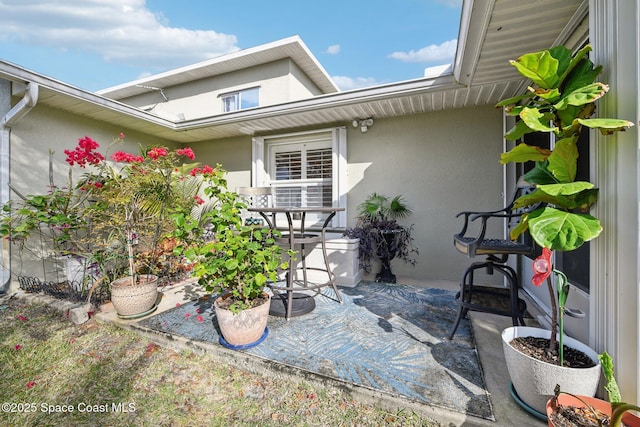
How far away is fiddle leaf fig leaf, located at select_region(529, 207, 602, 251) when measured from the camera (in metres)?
1.11

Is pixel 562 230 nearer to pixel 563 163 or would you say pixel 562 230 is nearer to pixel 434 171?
pixel 563 163

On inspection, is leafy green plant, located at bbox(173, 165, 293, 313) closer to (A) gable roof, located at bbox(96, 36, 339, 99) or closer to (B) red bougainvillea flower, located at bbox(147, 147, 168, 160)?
(B) red bougainvillea flower, located at bbox(147, 147, 168, 160)

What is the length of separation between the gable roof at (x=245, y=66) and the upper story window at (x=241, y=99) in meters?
0.68

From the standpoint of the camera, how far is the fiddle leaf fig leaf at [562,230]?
3.63 ft

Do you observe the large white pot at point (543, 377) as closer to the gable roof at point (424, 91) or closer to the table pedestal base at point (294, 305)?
the table pedestal base at point (294, 305)

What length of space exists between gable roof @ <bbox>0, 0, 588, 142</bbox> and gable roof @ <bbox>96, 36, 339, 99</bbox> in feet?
10.2

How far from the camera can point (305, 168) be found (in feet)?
15.7

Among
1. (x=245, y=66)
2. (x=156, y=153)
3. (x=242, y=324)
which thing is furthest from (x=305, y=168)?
(x=245, y=66)

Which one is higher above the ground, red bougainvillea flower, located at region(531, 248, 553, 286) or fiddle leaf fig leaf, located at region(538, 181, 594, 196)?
fiddle leaf fig leaf, located at region(538, 181, 594, 196)

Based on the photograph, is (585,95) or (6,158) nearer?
(585,95)

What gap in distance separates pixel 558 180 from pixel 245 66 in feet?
25.8

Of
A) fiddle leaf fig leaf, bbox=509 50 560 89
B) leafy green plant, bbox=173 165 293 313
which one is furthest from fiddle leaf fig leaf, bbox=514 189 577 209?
leafy green plant, bbox=173 165 293 313


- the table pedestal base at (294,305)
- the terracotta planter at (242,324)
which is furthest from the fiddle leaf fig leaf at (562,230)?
the table pedestal base at (294,305)

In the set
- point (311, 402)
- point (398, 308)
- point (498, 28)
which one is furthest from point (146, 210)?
point (498, 28)
